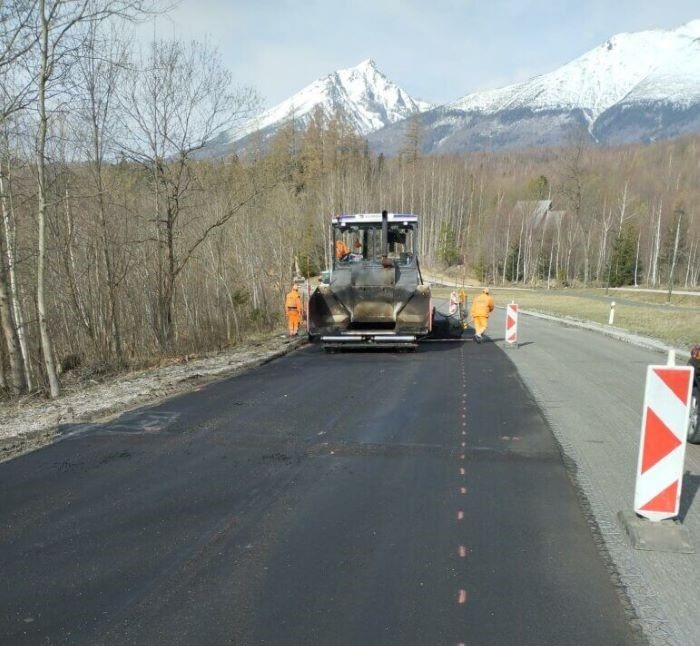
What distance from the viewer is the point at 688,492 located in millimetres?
5203

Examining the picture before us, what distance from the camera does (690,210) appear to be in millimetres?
72125

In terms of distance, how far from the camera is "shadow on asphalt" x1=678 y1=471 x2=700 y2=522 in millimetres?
4754

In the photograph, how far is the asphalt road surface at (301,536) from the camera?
127 inches

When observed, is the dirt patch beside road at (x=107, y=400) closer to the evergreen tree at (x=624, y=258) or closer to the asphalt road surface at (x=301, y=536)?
the asphalt road surface at (x=301, y=536)

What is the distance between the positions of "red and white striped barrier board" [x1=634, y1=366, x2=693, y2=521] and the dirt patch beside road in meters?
5.92

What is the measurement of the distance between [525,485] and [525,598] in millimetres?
1933

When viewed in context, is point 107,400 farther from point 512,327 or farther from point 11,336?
point 512,327

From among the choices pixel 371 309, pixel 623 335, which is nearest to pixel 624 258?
pixel 623 335

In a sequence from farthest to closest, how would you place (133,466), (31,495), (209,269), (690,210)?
(690,210) < (209,269) < (133,466) < (31,495)

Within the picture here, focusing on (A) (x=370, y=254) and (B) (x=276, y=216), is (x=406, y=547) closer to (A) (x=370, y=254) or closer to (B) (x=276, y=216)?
(A) (x=370, y=254)

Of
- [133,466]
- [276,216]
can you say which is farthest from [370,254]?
[276,216]

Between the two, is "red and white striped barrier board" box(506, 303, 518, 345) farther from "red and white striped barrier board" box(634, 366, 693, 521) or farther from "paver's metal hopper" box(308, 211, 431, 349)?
"red and white striped barrier board" box(634, 366, 693, 521)

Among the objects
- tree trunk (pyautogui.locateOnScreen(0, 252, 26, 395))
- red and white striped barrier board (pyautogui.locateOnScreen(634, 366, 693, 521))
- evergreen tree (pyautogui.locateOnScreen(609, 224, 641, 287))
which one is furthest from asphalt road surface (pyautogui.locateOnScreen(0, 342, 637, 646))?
evergreen tree (pyautogui.locateOnScreen(609, 224, 641, 287))

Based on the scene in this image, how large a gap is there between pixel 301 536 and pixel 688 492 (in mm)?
3441
